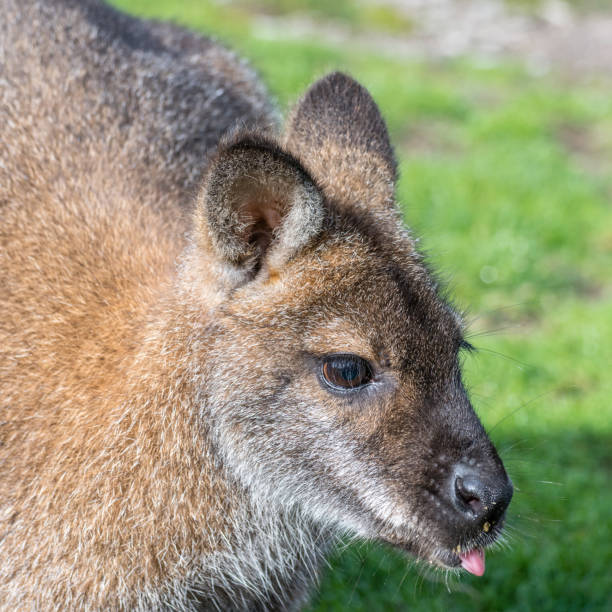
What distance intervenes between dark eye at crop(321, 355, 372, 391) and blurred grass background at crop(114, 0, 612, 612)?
873 mm

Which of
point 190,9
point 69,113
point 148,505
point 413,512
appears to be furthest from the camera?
point 190,9

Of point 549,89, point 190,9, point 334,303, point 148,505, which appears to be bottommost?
point 148,505

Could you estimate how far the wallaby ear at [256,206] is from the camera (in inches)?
123

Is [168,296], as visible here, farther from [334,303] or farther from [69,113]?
[69,113]

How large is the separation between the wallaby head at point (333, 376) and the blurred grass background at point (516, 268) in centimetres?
54

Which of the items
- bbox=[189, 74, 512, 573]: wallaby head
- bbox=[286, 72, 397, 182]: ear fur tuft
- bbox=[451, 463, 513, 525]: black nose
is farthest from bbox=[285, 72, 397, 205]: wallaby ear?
bbox=[451, 463, 513, 525]: black nose

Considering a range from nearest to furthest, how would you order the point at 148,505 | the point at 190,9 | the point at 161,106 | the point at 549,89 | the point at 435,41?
the point at 148,505 < the point at 161,106 < the point at 549,89 < the point at 190,9 < the point at 435,41

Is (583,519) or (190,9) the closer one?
(583,519)

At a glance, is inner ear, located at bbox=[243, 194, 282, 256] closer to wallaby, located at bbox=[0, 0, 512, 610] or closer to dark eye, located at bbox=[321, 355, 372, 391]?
wallaby, located at bbox=[0, 0, 512, 610]

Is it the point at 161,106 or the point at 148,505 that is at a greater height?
the point at 161,106

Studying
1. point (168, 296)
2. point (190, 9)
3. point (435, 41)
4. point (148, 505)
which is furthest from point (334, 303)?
point (435, 41)

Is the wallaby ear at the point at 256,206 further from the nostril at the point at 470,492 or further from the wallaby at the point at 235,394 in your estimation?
the nostril at the point at 470,492

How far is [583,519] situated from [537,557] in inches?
18.1

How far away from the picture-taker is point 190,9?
13594 millimetres
